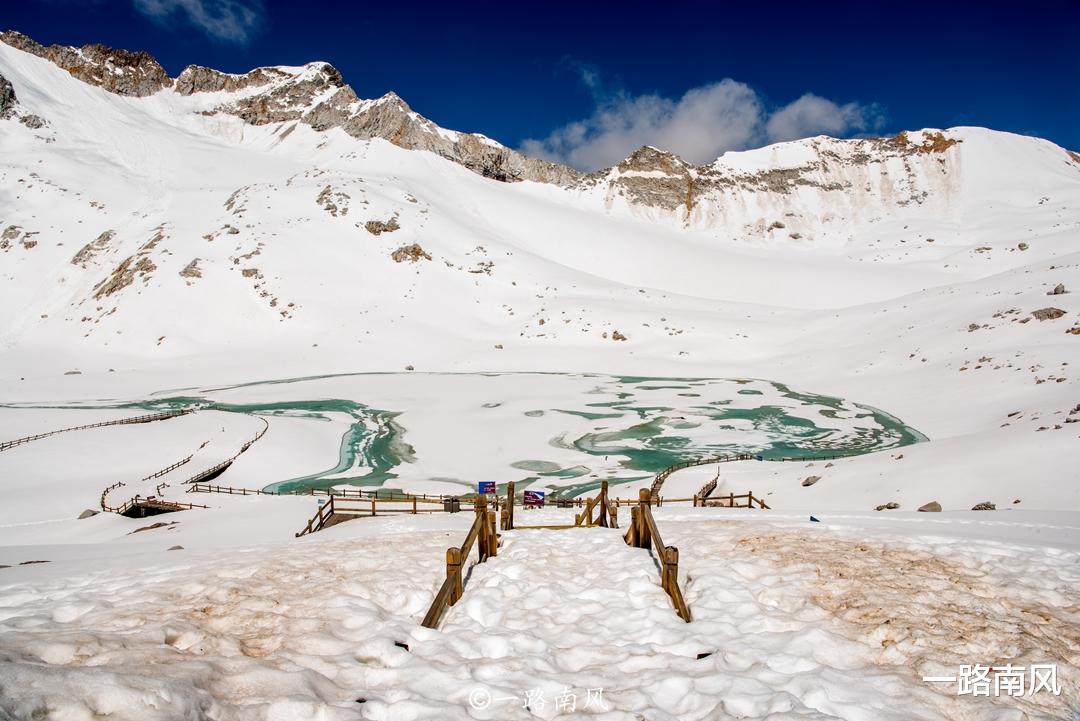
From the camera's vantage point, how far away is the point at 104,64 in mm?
134125

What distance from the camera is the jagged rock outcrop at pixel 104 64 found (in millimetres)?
130625

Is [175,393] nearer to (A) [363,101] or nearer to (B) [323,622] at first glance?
(B) [323,622]

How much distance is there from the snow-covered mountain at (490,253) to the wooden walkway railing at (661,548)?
14010 millimetres

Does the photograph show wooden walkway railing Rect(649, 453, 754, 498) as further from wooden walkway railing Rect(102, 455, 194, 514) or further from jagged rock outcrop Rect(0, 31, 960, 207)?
jagged rock outcrop Rect(0, 31, 960, 207)

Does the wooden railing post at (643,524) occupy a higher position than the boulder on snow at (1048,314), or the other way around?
the boulder on snow at (1048,314)

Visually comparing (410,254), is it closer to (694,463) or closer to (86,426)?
(86,426)

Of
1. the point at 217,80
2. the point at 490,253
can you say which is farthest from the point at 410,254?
the point at 217,80

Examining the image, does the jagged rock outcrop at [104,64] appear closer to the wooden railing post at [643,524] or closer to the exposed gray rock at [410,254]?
the exposed gray rock at [410,254]

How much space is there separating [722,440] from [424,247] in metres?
59.5

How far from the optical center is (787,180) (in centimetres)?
11600

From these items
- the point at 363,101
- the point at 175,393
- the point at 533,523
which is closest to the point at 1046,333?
the point at 533,523

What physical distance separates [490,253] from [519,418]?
5105 centimetres

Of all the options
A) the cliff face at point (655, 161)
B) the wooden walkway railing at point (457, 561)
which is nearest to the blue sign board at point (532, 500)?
the wooden walkway railing at point (457, 561)

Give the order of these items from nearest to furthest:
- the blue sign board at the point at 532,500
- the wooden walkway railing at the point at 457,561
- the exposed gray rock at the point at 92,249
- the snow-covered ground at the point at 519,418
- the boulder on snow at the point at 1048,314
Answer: the snow-covered ground at the point at 519,418
the wooden walkway railing at the point at 457,561
the blue sign board at the point at 532,500
the boulder on snow at the point at 1048,314
the exposed gray rock at the point at 92,249
